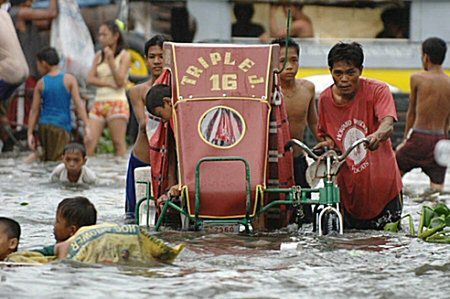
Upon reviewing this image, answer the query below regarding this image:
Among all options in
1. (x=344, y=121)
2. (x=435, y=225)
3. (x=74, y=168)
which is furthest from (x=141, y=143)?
(x=74, y=168)

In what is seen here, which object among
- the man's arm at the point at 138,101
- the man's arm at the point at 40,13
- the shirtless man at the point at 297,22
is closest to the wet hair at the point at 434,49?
the man's arm at the point at 138,101

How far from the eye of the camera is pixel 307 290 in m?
6.85

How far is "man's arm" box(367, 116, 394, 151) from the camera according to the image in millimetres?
8556

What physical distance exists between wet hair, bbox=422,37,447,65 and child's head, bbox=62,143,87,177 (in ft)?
11.3

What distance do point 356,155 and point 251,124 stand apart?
0.77m

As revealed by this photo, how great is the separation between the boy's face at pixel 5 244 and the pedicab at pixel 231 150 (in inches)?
52.4

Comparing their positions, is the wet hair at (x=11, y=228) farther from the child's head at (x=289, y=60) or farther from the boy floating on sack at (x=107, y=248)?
the child's head at (x=289, y=60)

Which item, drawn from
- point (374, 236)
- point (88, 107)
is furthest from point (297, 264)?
point (88, 107)

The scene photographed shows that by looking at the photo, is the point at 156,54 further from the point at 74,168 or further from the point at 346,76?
the point at 74,168

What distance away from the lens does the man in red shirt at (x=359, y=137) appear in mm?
9102

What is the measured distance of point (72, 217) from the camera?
25.4ft

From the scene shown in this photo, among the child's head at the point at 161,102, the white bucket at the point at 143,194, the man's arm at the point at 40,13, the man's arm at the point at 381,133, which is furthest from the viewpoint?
the man's arm at the point at 40,13

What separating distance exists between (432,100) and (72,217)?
5504 mm

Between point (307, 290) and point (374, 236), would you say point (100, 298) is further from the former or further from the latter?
point (374, 236)
